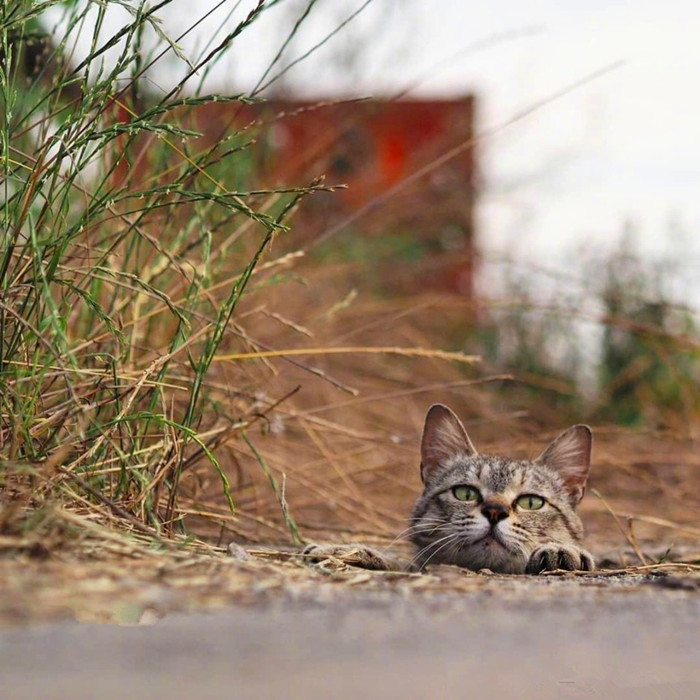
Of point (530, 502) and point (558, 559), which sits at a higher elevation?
A: point (530, 502)

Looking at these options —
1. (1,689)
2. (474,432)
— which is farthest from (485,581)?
(474,432)

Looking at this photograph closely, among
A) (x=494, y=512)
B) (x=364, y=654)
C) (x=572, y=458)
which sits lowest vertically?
(x=364, y=654)

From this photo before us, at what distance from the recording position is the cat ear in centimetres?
281

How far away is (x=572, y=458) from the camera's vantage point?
284cm

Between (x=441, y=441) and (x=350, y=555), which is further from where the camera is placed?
(x=441, y=441)

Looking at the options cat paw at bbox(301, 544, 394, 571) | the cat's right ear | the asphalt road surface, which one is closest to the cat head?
the cat's right ear

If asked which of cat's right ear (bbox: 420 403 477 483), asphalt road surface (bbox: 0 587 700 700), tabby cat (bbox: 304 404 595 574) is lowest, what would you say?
asphalt road surface (bbox: 0 587 700 700)

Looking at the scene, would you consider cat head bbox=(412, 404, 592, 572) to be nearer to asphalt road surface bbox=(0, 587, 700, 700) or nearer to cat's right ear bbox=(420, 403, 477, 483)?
cat's right ear bbox=(420, 403, 477, 483)

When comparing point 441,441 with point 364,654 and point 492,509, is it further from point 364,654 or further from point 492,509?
point 364,654

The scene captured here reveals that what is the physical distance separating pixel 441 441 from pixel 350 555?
0.71 m

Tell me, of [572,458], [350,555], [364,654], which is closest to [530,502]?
[572,458]

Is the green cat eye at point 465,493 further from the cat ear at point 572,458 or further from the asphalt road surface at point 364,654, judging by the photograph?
the asphalt road surface at point 364,654

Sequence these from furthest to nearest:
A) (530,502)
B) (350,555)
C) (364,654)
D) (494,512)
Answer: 1. (530,502)
2. (494,512)
3. (350,555)
4. (364,654)

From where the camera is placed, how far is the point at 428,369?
6.12m
